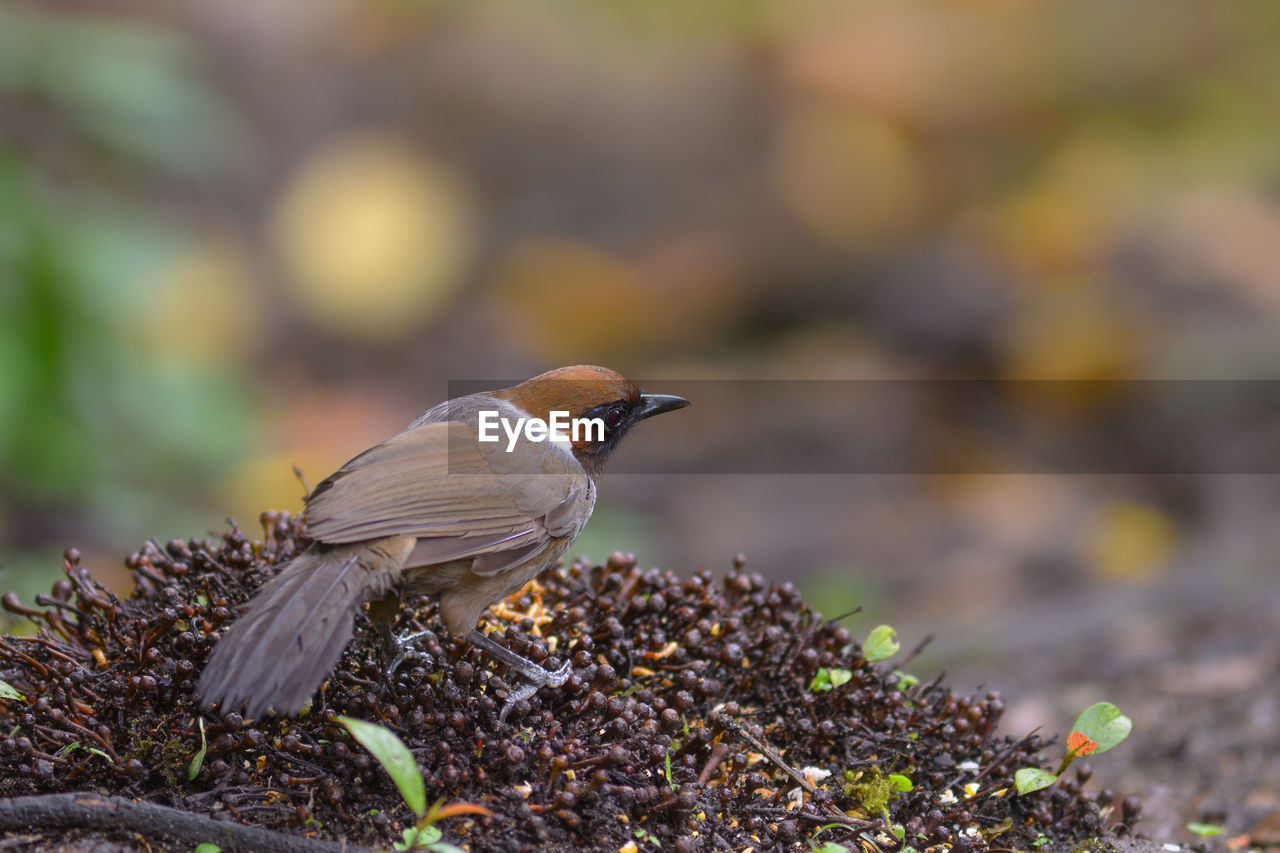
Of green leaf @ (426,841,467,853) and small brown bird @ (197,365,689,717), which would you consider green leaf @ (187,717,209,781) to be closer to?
small brown bird @ (197,365,689,717)

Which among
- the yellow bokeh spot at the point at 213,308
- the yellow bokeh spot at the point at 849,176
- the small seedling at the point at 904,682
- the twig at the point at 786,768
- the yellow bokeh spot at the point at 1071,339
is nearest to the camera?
the twig at the point at 786,768

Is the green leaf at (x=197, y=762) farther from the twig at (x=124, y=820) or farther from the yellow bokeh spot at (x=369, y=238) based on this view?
the yellow bokeh spot at (x=369, y=238)

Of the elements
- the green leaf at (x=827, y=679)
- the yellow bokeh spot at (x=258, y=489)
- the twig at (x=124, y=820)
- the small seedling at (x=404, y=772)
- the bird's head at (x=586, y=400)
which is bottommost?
the twig at (x=124, y=820)

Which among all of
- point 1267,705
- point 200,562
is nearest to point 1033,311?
Answer: point 1267,705

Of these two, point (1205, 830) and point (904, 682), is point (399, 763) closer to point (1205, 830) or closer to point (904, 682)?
point (904, 682)

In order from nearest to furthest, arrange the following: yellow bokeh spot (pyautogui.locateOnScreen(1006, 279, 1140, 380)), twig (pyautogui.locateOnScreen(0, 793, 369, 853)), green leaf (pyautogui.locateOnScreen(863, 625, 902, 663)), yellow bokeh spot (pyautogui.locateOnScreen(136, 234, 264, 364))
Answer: twig (pyautogui.locateOnScreen(0, 793, 369, 853)) → green leaf (pyautogui.locateOnScreen(863, 625, 902, 663)) → yellow bokeh spot (pyautogui.locateOnScreen(136, 234, 264, 364)) → yellow bokeh spot (pyautogui.locateOnScreen(1006, 279, 1140, 380))

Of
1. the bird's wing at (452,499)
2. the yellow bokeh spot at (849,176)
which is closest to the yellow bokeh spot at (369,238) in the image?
the yellow bokeh spot at (849,176)

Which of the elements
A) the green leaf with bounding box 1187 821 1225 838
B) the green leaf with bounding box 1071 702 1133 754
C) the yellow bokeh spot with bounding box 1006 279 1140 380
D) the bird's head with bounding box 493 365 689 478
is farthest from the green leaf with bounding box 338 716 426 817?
the yellow bokeh spot with bounding box 1006 279 1140 380
